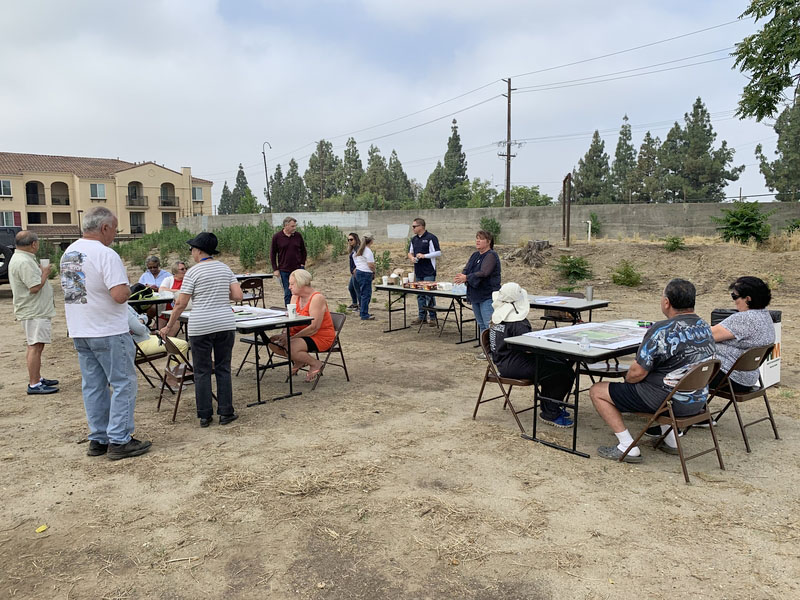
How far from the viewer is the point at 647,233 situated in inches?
818

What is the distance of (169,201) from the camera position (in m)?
56.3

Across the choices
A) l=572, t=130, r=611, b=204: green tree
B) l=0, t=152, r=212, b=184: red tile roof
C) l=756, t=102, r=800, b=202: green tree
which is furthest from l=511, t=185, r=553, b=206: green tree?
l=0, t=152, r=212, b=184: red tile roof

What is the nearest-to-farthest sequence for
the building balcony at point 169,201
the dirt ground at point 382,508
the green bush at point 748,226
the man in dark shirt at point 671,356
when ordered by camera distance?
the dirt ground at point 382,508 < the man in dark shirt at point 671,356 < the green bush at point 748,226 < the building balcony at point 169,201

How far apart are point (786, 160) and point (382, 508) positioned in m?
46.5

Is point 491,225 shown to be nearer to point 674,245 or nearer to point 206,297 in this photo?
point 674,245

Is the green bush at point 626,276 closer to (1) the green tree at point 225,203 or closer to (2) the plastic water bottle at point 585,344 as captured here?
(2) the plastic water bottle at point 585,344

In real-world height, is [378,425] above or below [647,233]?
below

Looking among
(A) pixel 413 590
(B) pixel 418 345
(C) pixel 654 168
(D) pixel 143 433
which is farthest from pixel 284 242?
(C) pixel 654 168

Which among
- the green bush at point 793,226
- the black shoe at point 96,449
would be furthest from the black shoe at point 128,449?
the green bush at point 793,226

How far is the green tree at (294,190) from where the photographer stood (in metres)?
77.2

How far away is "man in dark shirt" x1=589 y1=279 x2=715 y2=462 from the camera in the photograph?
3701 millimetres

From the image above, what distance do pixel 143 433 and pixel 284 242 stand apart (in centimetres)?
509

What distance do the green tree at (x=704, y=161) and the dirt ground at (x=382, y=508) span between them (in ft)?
143

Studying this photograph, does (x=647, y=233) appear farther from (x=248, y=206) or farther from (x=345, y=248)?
(x=248, y=206)
